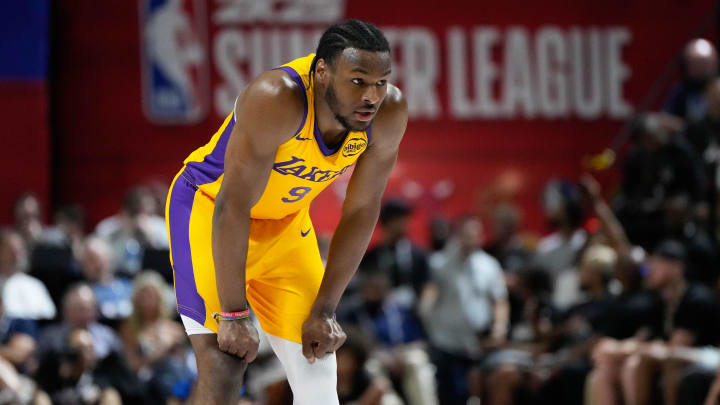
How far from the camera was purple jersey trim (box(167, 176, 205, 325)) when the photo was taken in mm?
3500

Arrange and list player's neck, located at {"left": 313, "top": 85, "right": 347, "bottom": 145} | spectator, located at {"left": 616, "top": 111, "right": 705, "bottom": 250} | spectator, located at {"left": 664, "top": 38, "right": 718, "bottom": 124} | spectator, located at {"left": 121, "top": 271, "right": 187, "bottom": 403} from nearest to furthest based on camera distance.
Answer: player's neck, located at {"left": 313, "top": 85, "right": 347, "bottom": 145} < spectator, located at {"left": 121, "top": 271, "right": 187, "bottom": 403} < spectator, located at {"left": 616, "top": 111, "right": 705, "bottom": 250} < spectator, located at {"left": 664, "top": 38, "right": 718, "bottom": 124}

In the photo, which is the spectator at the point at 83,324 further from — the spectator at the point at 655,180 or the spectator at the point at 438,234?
the spectator at the point at 655,180

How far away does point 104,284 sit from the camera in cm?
746

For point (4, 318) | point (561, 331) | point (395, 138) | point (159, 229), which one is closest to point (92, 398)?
point (4, 318)

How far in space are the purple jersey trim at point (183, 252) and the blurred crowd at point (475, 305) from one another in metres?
2.87

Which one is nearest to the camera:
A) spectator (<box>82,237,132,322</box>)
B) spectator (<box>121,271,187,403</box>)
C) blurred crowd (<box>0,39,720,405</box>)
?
blurred crowd (<box>0,39,720,405</box>)

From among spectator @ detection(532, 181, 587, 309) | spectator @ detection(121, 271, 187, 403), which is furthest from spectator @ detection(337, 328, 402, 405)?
spectator @ detection(532, 181, 587, 309)

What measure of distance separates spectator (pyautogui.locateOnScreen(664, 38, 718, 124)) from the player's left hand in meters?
5.40

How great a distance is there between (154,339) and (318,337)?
3534 mm

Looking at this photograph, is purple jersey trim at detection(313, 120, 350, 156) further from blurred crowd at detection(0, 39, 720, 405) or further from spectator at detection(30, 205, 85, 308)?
spectator at detection(30, 205, 85, 308)

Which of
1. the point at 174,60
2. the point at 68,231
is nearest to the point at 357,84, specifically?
the point at 68,231

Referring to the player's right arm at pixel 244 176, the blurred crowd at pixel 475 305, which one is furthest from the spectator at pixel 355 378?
the player's right arm at pixel 244 176

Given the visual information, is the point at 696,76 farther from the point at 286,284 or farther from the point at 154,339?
the point at 286,284

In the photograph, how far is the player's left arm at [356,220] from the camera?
11.6 ft
